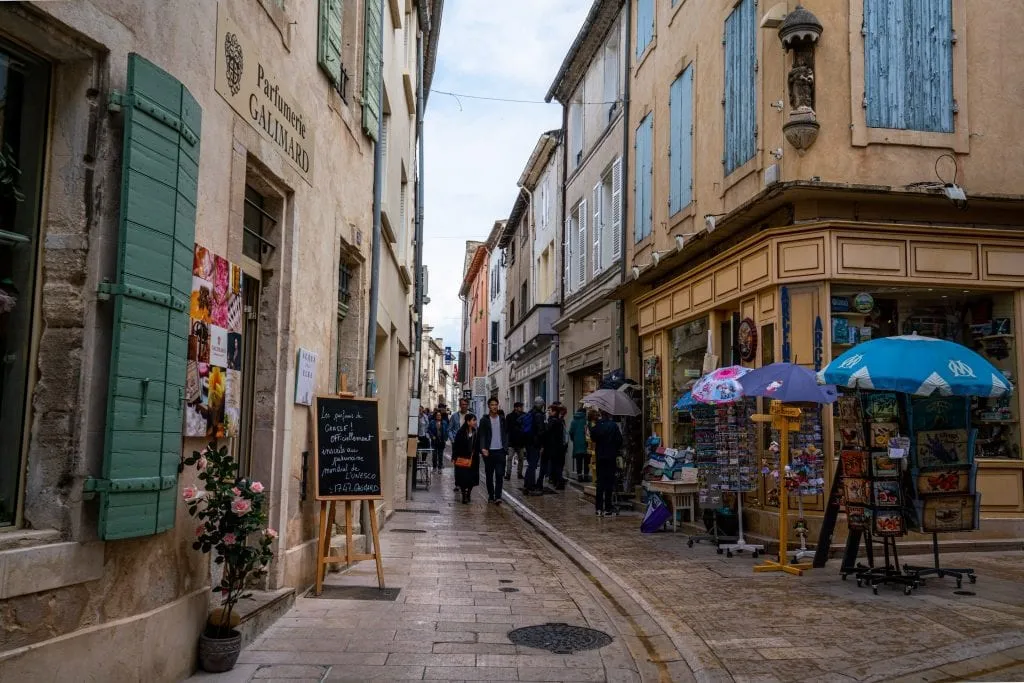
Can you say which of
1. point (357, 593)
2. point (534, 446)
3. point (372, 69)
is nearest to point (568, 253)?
point (534, 446)

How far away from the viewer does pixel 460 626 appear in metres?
6.47

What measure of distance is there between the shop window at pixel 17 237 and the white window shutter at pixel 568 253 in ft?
63.1

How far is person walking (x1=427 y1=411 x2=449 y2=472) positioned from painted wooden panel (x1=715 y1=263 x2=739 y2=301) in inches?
501

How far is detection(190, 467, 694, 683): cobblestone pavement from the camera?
5285 millimetres

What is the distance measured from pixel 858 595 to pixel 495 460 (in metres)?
9.38

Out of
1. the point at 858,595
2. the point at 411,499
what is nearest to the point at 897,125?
the point at 858,595

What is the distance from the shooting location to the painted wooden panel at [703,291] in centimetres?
1292

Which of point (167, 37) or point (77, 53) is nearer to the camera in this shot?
point (77, 53)

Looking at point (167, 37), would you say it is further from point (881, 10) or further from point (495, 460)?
point (495, 460)

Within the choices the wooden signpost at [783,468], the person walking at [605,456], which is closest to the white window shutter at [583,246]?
the person walking at [605,456]

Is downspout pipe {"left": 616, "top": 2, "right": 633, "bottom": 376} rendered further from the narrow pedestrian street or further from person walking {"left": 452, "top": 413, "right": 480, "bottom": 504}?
the narrow pedestrian street

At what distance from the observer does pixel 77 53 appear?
163 inches

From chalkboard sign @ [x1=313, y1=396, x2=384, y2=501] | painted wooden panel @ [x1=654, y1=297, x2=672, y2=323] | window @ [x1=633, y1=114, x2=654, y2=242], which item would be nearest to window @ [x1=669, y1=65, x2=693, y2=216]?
window @ [x1=633, y1=114, x2=654, y2=242]

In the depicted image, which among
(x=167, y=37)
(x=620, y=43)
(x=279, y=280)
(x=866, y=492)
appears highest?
(x=620, y=43)
